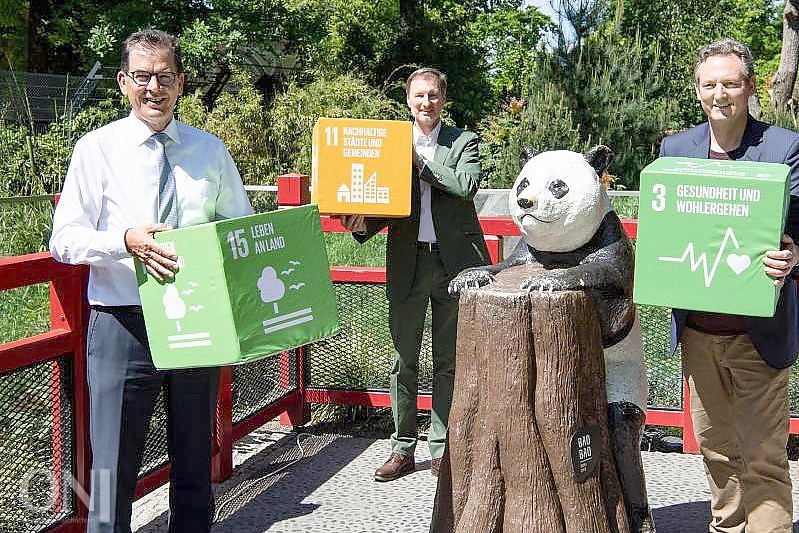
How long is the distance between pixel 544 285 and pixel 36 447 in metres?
1.97

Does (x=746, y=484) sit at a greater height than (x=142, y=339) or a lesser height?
lesser

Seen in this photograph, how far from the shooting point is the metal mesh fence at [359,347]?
5.18 meters

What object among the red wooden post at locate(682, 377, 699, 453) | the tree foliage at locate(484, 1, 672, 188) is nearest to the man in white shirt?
the red wooden post at locate(682, 377, 699, 453)

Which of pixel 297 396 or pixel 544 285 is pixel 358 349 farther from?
pixel 544 285

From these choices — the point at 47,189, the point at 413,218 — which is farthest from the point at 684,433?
the point at 47,189

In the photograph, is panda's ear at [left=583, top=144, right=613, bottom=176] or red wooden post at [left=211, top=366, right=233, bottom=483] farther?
red wooden post at [left=211, top=366, right=233, bottom=483]

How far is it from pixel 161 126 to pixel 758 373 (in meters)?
2.29

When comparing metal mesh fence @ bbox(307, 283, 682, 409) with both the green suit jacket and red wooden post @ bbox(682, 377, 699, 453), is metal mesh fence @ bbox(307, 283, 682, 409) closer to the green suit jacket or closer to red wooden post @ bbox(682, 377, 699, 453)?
the green suit jacket

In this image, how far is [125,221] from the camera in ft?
9.32

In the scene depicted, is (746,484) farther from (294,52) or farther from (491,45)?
(491,45)

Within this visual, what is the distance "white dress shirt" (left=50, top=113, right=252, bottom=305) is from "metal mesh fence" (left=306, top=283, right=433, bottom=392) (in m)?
2.24

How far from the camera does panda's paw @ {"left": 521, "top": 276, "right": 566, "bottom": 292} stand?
3.01 metres

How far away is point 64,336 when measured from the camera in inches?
131

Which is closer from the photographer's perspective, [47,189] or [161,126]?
[161,126]
